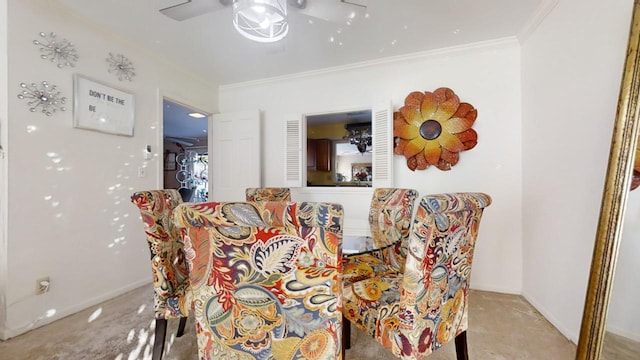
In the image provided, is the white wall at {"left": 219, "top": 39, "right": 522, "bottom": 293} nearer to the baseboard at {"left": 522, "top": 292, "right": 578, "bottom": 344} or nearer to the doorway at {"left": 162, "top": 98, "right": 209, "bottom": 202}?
the baseboard at {"left": 522, "top": 292, "right": 578, "bottom": 344}

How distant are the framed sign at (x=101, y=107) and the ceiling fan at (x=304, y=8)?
1223mm

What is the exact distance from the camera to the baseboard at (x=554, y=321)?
1.76 m

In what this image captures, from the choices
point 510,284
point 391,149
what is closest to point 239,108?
point 391,149

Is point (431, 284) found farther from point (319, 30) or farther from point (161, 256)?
point (319, 30)

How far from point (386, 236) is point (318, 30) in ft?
6.21

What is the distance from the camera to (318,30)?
96.7 inches

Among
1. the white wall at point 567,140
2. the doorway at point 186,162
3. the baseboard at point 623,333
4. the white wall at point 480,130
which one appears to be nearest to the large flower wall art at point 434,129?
the white wall at point 480,130

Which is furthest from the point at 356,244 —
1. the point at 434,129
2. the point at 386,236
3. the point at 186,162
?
the point at 186,162

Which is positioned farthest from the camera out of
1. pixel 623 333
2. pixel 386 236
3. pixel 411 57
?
pixel 411 57

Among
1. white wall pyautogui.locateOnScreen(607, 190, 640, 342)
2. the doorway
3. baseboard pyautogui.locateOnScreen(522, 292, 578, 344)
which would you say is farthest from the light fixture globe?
the doorway

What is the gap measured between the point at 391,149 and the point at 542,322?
1.88m

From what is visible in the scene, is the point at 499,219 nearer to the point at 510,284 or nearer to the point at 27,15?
the point at 510,284

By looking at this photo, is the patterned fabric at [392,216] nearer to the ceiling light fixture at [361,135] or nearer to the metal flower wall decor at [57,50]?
the metal flower wall decor at [57,50]

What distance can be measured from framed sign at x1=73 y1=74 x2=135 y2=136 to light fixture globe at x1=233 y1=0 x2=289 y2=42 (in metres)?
1.55
